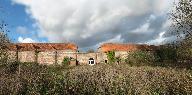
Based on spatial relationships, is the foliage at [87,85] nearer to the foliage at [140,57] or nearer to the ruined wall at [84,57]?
the foliage at [140,57]

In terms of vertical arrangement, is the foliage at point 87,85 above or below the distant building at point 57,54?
below

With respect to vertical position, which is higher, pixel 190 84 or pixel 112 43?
pixel 112 43

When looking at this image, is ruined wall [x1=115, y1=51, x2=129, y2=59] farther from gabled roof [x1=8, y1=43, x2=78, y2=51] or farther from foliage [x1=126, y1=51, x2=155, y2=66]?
gabled roof [x1=8, y1=43, x2=78, y2=51]

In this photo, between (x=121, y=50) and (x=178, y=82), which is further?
(x=121, y=50)

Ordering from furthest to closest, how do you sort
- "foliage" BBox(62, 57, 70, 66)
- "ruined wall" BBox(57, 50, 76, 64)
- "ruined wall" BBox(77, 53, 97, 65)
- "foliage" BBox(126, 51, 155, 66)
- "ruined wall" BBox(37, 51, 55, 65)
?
"ruined wall" BBox(77, 53, 97, 65), "ruined wall" BBox(57, 50, 76, 64), "ruined wall" BBox(37, 51, 55, 65), "foliage" BBox(62, 57, 70, 66), "foliage" BBox(126, 51, 155, 66)

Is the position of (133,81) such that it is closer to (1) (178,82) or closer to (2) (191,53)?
(1) (178,82)

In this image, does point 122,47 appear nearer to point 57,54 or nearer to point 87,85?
point 57,54

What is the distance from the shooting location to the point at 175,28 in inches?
1500

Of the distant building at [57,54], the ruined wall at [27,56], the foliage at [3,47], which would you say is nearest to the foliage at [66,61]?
the distant building at [57,54]

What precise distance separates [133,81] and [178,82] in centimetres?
146

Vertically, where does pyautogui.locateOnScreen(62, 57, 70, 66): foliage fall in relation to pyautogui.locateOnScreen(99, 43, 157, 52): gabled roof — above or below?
below

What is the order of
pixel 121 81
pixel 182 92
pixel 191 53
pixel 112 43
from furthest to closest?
1. pixel 112 43
2. pixel 191 53
3. pixel 121 81
4. pixel 182 92

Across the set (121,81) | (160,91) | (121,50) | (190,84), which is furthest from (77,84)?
(121,50)

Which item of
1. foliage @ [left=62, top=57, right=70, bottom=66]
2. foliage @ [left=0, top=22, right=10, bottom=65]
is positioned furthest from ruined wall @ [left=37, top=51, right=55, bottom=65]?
foliage @ [left=0, top=22, right=10, bottom=65]
